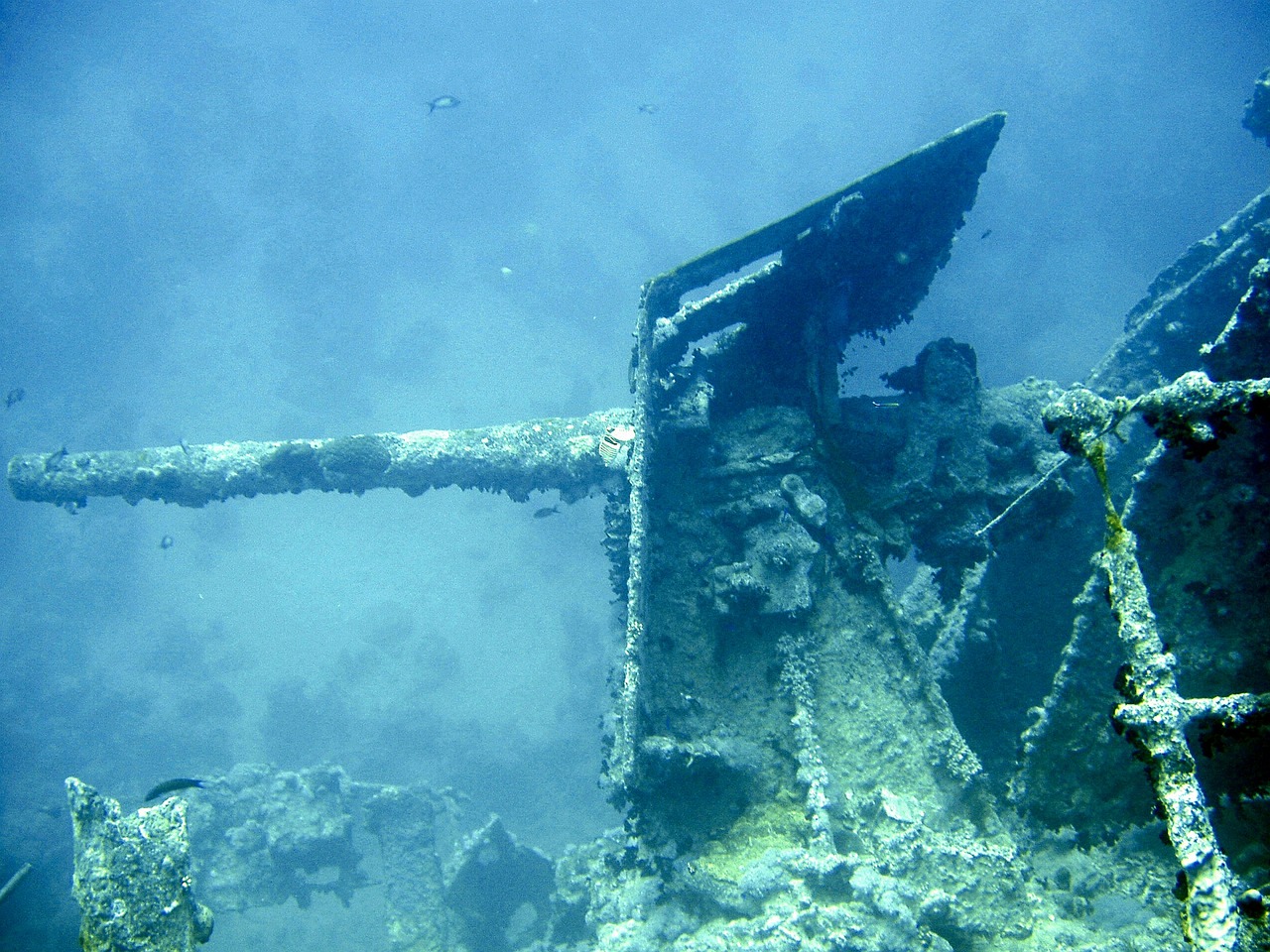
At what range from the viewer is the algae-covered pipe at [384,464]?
8.09 m

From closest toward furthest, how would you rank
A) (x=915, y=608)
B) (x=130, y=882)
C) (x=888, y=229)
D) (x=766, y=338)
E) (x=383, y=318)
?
(x=130, y=882) < (x=888, y=229) < (x=766, y=338) < (x=915, y=608) < (x=383, y=318)

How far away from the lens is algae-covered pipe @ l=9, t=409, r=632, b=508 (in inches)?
319

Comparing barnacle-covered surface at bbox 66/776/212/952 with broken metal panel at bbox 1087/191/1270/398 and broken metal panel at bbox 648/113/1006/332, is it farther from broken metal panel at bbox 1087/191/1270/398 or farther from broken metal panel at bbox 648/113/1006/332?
broken metal panel at bbox 1087/191/1270/398

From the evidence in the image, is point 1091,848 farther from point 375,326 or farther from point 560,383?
point 375,326

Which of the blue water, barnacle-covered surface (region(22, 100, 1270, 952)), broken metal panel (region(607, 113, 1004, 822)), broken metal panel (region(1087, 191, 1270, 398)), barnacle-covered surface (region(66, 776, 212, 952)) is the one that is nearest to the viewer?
barnacle-covered surface (region(66, 776, 212, 952))

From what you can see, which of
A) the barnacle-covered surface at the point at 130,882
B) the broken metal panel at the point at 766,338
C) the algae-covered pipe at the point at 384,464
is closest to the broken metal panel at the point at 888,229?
the broken metal panel at the point at 766,338

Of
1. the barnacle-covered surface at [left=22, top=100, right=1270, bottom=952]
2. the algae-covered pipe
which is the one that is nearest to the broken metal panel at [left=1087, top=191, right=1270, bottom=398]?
the barnacle-covered surface at [left=22, top=100, right=1270, bottom=952]

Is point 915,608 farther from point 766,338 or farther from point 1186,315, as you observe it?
point 1186,315

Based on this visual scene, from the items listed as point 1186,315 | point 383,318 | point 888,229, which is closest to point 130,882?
point 888,229

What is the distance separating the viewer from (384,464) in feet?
26.8

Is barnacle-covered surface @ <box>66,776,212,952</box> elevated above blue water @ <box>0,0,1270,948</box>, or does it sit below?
below

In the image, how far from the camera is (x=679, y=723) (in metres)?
4.47

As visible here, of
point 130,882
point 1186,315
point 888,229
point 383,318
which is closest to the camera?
point 130,882

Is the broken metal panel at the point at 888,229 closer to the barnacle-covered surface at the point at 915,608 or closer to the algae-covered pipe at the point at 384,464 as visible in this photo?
the barnacle-covered surface at the point at 915,608
